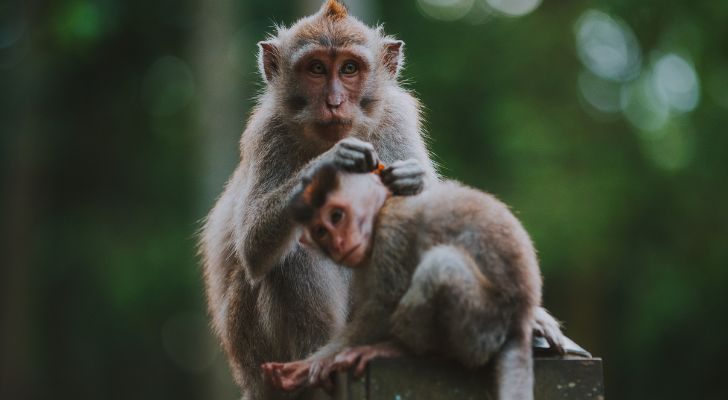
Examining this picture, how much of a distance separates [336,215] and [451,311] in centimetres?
85

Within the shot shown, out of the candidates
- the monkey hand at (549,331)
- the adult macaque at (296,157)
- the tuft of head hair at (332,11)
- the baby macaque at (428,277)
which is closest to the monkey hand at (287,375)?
the baby macaque at (428,277)

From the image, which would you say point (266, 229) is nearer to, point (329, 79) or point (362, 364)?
point (329, 79)

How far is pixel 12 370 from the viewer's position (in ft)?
59.7

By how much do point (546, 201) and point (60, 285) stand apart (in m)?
13.6

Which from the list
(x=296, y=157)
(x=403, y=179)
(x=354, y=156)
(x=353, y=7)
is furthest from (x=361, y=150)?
(x=353, y=7)

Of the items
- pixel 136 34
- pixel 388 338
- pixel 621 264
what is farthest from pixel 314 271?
pixel 136 34

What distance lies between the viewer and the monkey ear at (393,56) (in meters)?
6.95

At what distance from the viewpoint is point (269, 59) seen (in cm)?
687

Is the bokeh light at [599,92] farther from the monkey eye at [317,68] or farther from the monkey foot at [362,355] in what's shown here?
the monkey foot at [362,355]

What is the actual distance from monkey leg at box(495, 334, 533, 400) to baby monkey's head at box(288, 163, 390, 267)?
34.5 inches

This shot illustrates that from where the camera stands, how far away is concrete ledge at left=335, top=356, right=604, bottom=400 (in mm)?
4535

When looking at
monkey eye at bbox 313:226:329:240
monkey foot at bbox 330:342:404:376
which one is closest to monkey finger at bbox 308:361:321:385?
monkey foot at bbox 330:342:404:376

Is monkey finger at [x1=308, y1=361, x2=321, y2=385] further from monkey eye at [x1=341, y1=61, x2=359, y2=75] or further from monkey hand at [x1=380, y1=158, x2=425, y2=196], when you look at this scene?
monkey eye at [x1=341, y1=61, x2=359, y2=75]

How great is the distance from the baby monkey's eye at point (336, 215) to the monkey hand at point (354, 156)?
263 millimetres
